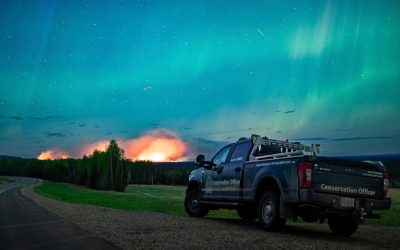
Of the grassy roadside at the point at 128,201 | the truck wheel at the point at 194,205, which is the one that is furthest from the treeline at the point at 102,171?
the truck wheel at the point at 194,205

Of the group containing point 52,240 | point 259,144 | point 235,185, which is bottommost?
point 52,240

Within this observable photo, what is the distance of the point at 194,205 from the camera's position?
15.3 m

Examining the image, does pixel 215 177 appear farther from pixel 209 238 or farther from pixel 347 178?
pixel 347 178

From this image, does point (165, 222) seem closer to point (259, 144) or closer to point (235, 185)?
point (235, 185)

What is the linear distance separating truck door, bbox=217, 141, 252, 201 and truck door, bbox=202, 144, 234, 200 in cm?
12

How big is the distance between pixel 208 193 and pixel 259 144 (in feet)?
8.54

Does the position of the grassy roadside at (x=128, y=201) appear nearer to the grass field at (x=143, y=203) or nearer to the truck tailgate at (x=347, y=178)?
the grass field at (x=143, y=203)

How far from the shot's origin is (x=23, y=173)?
588 ft

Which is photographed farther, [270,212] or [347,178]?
[270,212]

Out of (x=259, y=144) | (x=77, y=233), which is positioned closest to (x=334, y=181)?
(x=259, y=144)

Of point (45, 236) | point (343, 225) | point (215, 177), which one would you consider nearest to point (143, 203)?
point (215, 177)

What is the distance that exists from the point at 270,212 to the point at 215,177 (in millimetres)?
3392

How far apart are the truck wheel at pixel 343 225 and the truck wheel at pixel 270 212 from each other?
181 centimetres

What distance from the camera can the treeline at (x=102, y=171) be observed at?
348 ft
